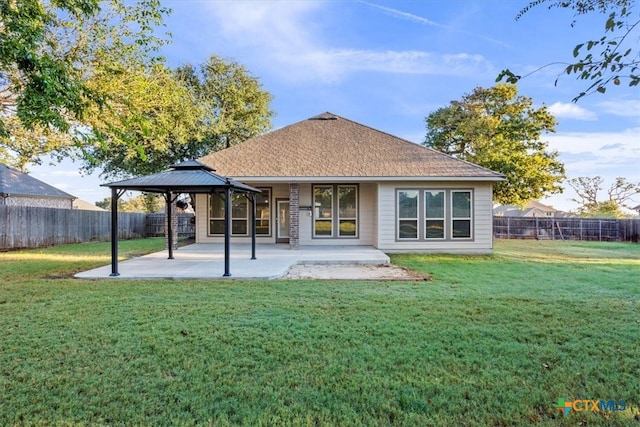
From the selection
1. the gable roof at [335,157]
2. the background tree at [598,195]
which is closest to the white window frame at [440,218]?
the gable roof at [335,157]

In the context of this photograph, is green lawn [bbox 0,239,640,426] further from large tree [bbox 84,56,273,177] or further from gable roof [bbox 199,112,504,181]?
large tree [bbox 84,56,273,177]

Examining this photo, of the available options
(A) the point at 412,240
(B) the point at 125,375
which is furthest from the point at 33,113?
(A) the point at 412,240

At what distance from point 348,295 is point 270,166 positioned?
7986 mm

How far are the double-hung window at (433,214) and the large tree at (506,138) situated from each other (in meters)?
6.50

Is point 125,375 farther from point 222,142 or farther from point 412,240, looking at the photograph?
point 222,142

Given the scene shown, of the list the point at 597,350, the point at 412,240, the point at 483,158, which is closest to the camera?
the point at 597,350

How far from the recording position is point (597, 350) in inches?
147

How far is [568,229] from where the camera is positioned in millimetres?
20281

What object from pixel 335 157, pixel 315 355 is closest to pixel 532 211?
pixel 335 157

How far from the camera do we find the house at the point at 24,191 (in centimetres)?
1812

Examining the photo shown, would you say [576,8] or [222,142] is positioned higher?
[222,142]

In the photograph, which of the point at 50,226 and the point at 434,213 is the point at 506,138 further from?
the point at 50,226

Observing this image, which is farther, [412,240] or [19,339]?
[412,240]

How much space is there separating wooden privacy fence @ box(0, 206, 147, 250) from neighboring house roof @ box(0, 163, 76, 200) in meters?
3.98
